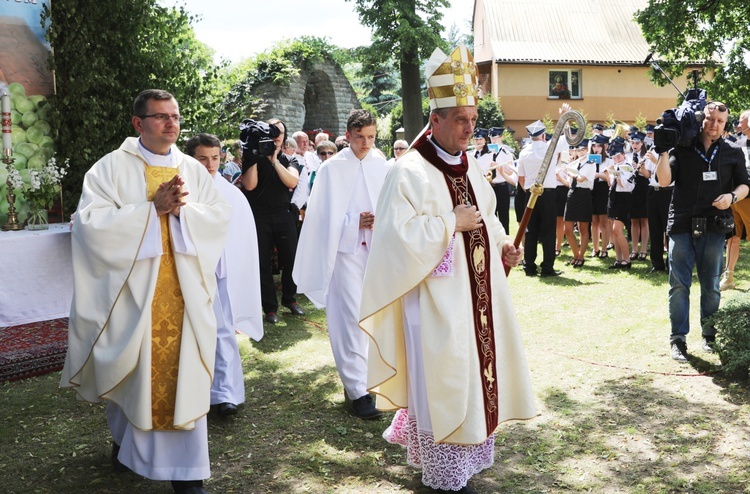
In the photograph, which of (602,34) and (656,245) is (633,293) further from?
(602,34)

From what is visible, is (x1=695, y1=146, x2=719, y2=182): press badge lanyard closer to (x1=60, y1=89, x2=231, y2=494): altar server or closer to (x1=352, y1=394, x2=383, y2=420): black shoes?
(x1=352, y1=394, x2=383, y2=420): black shoes

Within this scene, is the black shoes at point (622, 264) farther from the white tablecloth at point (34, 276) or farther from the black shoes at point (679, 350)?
the white tablecloth at point (34, 276)

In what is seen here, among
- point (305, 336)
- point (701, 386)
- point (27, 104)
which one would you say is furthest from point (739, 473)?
point (27, 104)

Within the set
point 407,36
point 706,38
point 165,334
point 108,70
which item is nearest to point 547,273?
point 108,70

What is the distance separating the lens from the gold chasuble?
4.13 meters

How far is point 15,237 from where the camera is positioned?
208 inches

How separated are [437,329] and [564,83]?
113 ft

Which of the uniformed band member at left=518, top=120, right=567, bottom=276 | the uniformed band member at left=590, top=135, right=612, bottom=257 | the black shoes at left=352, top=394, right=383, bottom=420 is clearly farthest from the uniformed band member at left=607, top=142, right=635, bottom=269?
the black shoes at left=352, top=394, right=383, bottom=420

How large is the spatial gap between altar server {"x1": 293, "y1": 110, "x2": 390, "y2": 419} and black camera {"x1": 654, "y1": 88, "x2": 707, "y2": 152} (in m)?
2.29

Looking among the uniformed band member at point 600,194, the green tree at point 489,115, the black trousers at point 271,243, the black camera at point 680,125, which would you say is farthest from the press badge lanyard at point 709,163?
the green tree at point 489,115

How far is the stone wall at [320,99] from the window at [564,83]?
14043mm

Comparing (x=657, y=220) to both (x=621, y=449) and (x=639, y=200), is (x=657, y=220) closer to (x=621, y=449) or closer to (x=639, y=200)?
(x=639, y=200)

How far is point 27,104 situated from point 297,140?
595cm

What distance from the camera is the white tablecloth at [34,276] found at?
5.19m
